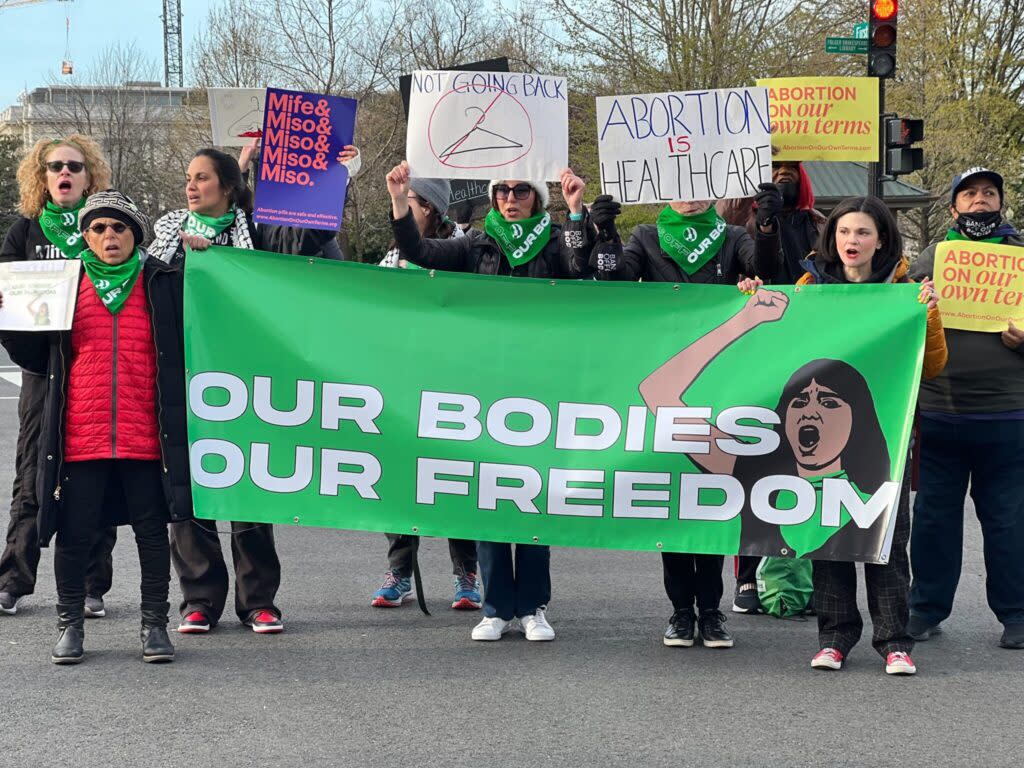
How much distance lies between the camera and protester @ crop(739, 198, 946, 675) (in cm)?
527

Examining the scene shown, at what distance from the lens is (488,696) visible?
4.88 meters

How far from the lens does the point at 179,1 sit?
10831 centimetres

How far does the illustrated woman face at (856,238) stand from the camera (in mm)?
5289

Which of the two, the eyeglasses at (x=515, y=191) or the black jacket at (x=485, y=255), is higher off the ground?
the eyeglasses at (x=515, y=191)

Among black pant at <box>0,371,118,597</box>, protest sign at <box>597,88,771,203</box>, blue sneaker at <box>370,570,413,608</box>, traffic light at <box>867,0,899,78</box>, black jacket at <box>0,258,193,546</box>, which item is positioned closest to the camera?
black jacket at <box>0,258,193,546</box>

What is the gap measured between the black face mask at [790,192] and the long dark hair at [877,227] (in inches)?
17.9

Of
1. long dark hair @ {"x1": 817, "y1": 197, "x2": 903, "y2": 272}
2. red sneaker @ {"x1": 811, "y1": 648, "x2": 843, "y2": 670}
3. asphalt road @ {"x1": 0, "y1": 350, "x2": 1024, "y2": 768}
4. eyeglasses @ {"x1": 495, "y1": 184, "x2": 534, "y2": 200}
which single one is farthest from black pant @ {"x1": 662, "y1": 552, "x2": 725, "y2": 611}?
eyeglasses @ {"x1": 495, "y1": 184, "x2": 534, "y2": 200}

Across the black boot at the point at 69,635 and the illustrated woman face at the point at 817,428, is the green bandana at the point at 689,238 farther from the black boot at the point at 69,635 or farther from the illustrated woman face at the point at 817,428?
the black boot at the point at 69,635

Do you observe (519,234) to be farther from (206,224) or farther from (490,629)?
(490,629)

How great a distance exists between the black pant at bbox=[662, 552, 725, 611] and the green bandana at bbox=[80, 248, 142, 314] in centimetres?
243

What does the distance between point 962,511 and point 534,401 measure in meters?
1.95

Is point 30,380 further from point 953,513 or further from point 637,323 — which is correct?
point 953,513

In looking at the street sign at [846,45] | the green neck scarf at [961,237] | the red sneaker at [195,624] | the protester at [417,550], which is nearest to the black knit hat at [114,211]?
the protester at [417,550]

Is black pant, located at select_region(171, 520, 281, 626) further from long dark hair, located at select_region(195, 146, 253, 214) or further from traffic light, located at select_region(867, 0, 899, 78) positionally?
traffic light, located at select_region(867, 0, 899, 78)
